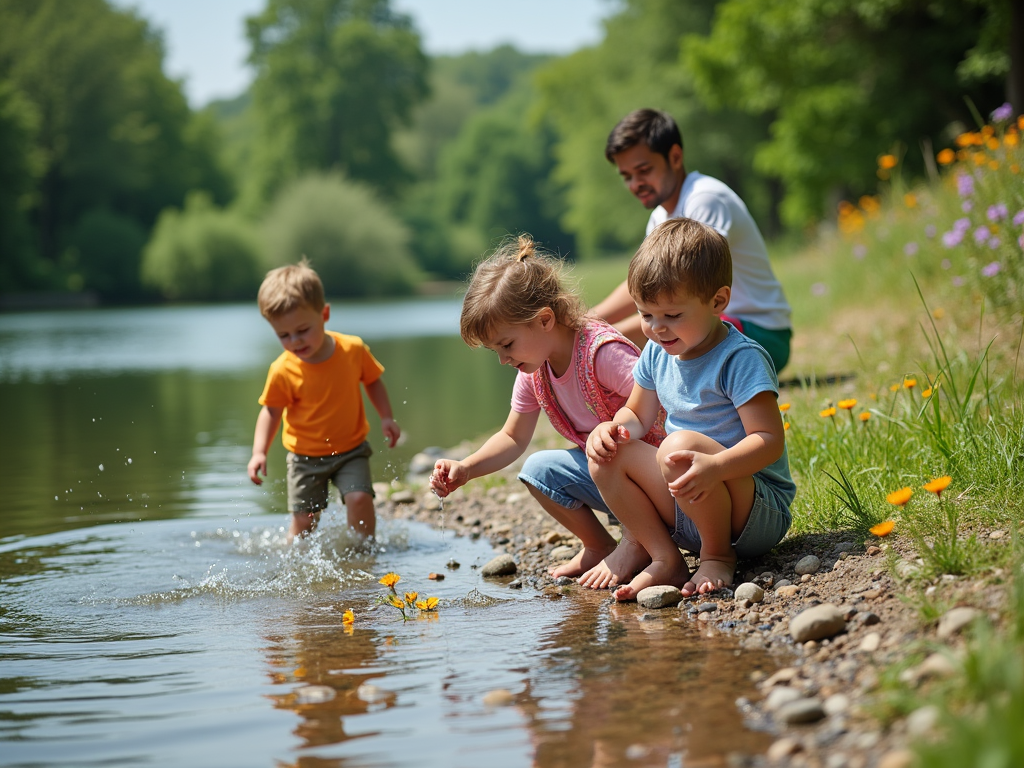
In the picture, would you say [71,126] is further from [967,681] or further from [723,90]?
[967,681]

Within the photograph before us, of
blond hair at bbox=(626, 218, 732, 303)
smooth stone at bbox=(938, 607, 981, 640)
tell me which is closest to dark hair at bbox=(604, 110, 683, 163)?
blond hair at bbox=(626, 218, 732, 303)

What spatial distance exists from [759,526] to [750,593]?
26cm

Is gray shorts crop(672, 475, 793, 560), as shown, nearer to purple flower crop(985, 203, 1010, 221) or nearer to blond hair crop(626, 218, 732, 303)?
blond hair crop(626, 218, 732, 303)

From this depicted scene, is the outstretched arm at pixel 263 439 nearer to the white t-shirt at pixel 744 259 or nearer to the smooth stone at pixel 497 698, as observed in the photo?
the white t-shirt at pixel 744 259

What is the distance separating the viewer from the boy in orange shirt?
507 cm

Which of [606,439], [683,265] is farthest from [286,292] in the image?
[683,265]

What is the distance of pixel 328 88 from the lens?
206 feet

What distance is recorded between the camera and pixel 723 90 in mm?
20531

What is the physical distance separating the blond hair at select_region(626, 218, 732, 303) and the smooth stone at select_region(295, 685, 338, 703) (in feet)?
5.04

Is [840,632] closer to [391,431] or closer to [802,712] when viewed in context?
[802,712]

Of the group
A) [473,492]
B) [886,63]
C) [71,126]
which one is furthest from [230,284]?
[473,492]

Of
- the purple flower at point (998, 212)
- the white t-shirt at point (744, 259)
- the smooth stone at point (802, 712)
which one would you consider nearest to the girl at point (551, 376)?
the smooth stone at point (802, 712)

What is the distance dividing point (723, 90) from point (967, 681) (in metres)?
19.8

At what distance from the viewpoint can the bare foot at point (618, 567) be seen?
3.79m
